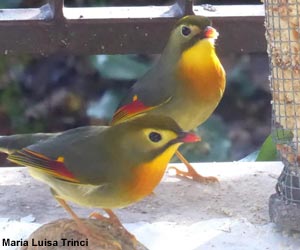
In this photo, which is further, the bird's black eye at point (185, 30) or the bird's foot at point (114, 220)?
the bird's black eye at point (185, 30)

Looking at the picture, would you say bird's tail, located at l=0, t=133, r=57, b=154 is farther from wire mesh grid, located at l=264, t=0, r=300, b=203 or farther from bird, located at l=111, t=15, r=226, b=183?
wire mesh grid, located at l=264, t=0, r=300, b=203

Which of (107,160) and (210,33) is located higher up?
(210,33)

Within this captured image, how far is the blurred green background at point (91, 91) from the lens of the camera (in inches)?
195

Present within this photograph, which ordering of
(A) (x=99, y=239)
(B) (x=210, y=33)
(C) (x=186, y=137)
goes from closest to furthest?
(C) (x=186, y=137)
(A) (x=99, y=239)
(B) (x=210, y=33)

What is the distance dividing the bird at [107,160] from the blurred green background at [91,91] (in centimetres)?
163

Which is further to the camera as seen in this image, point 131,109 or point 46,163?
point 131,109

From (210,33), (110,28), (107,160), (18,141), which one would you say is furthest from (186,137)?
(110,28)

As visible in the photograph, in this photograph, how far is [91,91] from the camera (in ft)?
16.6

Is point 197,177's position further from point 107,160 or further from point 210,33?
point 107,160

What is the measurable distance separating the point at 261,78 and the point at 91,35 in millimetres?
1220

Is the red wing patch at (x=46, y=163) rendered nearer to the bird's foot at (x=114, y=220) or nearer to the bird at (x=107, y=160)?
the bird at (x=107, y=160)

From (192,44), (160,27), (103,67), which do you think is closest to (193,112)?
(192,44)

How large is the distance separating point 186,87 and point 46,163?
0.71 m

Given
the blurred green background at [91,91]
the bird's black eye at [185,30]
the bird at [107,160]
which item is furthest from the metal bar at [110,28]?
the bird at [107,160]
